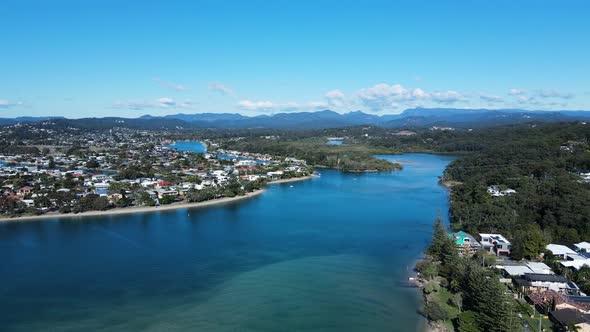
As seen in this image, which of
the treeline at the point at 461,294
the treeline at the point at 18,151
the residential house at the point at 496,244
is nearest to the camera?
the treeline at the point at 461,294

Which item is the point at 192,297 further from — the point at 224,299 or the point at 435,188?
the point at 435,188

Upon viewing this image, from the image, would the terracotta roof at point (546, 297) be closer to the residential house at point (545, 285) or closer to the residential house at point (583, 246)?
the residential house at point (545, 285)

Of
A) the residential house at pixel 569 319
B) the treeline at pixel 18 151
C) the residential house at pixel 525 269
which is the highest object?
the treeline at pixel 18 151

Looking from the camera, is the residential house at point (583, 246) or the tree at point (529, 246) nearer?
Answer: the tree at point (529, 246)

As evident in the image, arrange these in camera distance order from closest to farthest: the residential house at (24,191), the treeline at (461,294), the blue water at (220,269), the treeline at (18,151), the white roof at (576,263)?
1. the treeline at (461,294)
2. the blue water at (220,269)
3. the white roof at (576,263)
4. the residential house at (24,191)
5. the treeline at (18,151)

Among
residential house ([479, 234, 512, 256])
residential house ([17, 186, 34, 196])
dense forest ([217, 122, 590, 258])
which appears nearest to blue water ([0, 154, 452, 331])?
residential house ([479, 234, 512, 256])

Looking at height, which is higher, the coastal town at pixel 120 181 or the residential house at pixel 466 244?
the coastal town at pixel 120 181

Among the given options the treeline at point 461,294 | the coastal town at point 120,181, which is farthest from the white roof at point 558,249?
the coastal town at point 120,181
